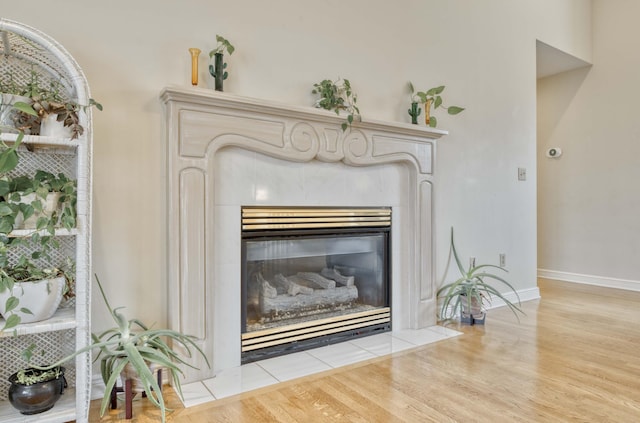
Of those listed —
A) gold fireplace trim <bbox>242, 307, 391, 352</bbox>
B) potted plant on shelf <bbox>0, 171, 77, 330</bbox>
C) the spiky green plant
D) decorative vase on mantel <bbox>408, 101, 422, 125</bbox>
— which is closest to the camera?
potted plant on shelf <bbox>0, 171, 77, 330</bbox>

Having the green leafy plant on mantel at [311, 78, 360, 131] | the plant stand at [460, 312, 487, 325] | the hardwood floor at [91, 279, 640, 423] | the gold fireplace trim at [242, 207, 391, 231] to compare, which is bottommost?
the hardwood floor at [91, 279, 640, 423]

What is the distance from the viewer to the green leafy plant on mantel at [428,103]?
117 inches

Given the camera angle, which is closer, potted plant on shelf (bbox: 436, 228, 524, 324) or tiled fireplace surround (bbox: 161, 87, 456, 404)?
tiled fireplace surround (bbox: 161, 87, 456, 404)

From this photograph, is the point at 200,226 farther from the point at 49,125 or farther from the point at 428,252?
the point at 428,252

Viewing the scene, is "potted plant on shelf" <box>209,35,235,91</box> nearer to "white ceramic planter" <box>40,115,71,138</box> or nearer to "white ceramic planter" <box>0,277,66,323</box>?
"white ceramic planter" <box>40,115,71,138</box>

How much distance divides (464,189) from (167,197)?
2.37m

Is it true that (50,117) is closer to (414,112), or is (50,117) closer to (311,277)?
(311,277)

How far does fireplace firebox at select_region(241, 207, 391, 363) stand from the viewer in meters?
2.35

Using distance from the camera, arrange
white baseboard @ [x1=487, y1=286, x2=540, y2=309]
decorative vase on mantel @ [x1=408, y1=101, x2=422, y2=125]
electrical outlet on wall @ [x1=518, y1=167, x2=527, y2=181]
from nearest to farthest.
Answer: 1. decorative vase on mantel @ [x1=408, y1=101, x2=422, y2=125]
2. white baseboard @ [x1=487, y1=286, x2=540, y2=309]
3. electrical outlet on wall @ [x1=518, y1=167, x2=527, y2=181]

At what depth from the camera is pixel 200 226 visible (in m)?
2.04

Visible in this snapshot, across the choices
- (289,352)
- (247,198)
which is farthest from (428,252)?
(247,198)

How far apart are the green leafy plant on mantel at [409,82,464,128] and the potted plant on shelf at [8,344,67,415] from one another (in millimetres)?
2569

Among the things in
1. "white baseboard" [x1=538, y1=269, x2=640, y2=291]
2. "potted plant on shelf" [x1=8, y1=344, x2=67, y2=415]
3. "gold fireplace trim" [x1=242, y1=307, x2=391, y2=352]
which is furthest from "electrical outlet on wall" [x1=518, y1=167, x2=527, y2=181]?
"potted plant on shelf" [x1=8, y1=344, x2=67, y2=415]

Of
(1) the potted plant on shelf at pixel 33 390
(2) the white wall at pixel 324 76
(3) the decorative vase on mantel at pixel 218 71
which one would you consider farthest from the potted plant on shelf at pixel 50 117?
(1) the potted plant on shelf at pixel 33 390
